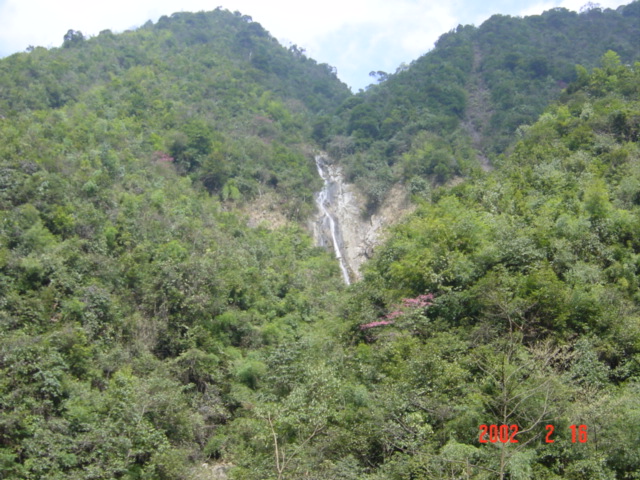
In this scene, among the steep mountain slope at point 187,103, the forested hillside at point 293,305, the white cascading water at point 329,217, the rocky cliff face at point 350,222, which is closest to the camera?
the forested hillside at point 293,305

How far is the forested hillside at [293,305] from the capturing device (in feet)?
34.8

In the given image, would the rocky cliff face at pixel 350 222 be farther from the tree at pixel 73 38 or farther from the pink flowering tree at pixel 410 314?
the tree at pixel 73 38

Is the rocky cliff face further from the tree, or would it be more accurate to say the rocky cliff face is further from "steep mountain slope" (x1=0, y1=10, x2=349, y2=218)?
the tree

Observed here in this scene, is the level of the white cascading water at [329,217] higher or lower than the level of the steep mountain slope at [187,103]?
lower

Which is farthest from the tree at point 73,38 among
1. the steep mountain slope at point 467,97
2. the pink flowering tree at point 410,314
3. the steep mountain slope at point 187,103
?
the pink flowering tree at point 410,314

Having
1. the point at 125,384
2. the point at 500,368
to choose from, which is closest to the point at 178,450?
the point at 125,384

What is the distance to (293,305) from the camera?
22547mm

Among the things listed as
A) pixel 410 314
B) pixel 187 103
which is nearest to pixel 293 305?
pixel 410 314

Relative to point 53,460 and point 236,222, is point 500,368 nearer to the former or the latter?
point 53,460

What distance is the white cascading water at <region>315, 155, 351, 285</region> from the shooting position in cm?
3149

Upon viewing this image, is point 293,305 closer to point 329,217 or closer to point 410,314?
point 410,314

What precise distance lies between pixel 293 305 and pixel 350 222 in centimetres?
1352

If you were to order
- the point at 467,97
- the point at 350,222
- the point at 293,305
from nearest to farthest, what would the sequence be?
the point at 293,305
the point at 350,222
the point at 467,97

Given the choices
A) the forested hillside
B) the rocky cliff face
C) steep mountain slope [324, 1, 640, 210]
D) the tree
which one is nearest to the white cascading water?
the rocky cliff face
